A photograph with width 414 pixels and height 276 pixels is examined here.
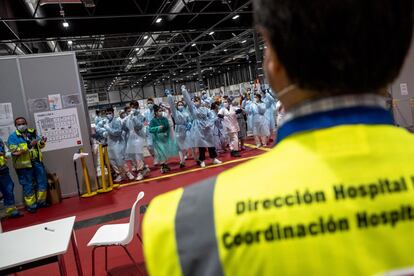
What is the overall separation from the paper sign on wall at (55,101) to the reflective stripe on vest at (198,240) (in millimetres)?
6046

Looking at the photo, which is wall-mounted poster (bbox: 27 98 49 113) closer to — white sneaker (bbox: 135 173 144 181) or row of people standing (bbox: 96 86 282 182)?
row of people standing (bbox: 96 86 282 182)

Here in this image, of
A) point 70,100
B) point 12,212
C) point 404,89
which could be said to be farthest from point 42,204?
point 404,89

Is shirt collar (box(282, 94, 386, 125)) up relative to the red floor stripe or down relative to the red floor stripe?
up

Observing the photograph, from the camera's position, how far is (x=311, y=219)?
456 millimetres

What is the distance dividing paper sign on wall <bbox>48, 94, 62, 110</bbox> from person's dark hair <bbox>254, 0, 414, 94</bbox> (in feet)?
19.9

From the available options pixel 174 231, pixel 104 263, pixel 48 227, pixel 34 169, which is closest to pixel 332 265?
pixel 174 231

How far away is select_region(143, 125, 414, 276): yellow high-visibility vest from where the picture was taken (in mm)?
451

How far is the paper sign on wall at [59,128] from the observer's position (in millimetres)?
5773

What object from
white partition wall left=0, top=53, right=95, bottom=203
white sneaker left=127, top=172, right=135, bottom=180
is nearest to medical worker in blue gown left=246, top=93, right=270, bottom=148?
white sneaker left=127, top=172, right=135, bottom=180

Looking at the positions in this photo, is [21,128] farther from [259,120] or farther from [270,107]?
[270,107]

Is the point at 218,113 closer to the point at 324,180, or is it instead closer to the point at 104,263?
the point at 104,263

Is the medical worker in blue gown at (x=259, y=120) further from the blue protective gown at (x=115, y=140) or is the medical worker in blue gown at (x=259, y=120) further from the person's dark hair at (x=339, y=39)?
the person's dark hair at (x=339, y=39)

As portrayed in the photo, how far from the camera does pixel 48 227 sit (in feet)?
8.00

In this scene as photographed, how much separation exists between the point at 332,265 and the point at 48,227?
8.09 feet
